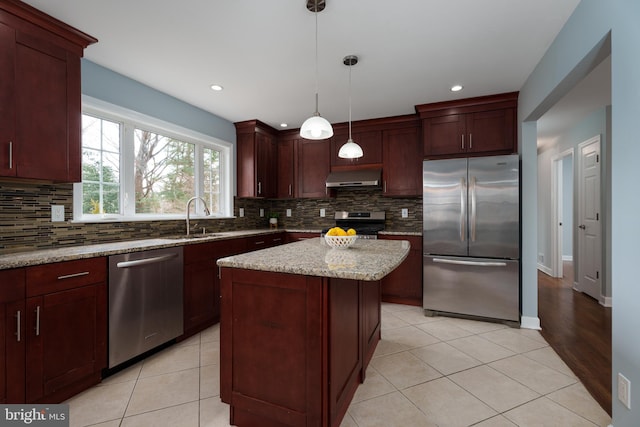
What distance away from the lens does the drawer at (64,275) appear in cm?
168

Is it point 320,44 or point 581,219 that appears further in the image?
point 581,219

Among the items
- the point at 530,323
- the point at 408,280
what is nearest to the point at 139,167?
the point at 408,280

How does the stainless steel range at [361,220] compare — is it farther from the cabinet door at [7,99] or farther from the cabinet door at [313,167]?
the cabinet door at [7,99]

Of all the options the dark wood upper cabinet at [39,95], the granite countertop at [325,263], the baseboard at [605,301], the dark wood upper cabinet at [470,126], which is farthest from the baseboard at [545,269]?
the dark wood upper cabinet at [39,95]

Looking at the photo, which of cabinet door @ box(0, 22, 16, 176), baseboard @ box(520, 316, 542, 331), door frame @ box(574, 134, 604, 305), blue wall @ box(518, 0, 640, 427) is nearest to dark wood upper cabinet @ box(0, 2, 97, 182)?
cabinet door @ box(0, 22, 16, 176)

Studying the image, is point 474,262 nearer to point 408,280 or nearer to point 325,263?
point 408,280

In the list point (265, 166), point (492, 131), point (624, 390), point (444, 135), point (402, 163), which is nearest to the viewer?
point (624, 390)

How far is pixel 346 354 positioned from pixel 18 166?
2.32m

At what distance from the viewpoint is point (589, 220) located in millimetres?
4051

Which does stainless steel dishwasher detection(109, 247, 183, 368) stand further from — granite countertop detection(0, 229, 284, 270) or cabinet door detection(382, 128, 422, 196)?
cabinet door detection(382, 128, 422, 196)

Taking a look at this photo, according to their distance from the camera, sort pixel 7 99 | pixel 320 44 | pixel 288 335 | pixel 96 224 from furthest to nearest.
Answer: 1. pixel 96 224
2. pixel 320 44
3. pixel 7 99
4. pixel 288 335

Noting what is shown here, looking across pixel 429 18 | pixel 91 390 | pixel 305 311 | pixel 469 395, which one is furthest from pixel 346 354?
pixel 429 18

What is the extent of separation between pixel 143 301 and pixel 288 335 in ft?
4.80

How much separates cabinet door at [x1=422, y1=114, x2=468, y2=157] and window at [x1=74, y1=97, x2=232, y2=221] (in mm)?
2656
